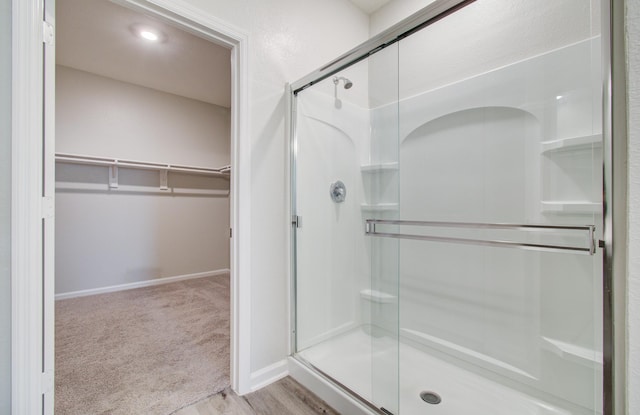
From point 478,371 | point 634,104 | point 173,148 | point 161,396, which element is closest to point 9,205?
point 161,396

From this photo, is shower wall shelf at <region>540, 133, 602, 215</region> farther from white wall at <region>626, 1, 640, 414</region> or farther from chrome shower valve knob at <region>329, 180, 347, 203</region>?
chrome shower valve knob at <region>329, 180, 347, 203</region>

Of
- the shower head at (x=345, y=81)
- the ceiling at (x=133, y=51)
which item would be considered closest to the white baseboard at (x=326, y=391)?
the shower head at (x=345, y=81)

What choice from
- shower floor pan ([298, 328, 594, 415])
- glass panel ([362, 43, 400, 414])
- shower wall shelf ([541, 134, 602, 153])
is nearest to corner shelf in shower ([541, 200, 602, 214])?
shower wall shelf ([541, 134, 602, 153])

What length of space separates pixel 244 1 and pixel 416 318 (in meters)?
2.40

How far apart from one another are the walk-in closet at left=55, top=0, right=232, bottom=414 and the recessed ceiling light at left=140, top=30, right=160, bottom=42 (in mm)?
17

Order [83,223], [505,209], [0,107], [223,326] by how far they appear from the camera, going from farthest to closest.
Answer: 1. [83,223]
2. [223,326]
3. [505,209]
4. [0,107]

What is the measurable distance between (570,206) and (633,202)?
1.18m

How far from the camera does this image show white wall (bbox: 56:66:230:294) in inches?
125

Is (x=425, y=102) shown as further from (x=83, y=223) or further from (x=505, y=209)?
(x=83, y=223)

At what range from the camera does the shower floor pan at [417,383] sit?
4.63ft

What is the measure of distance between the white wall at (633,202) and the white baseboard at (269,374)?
1638 mm

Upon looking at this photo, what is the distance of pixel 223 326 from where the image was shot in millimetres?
2490

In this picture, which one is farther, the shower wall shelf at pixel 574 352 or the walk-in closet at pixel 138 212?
the walk-in closet at pixel 138 212

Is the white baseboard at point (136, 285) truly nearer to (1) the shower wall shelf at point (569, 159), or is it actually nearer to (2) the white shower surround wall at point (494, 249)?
(2) the white shower surround wall at point (494, 249)
